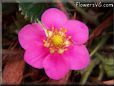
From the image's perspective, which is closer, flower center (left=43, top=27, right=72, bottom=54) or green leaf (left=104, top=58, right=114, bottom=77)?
flower center (left=43, top=27, right=72, bottom=54)

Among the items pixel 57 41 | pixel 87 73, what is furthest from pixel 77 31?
pixel 87 73

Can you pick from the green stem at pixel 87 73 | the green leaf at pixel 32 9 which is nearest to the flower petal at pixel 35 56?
the green leaf at pixel 32 9

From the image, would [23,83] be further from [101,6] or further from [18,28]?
[101,6]

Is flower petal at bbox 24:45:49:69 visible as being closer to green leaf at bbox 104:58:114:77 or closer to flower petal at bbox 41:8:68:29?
flower petal at bbox 41:8:68:29

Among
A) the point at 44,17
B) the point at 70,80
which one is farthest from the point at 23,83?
the point at 44,17

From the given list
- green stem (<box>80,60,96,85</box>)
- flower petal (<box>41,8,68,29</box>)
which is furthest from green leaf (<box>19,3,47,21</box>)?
green stem (<box>80,60,96,85</box>)
